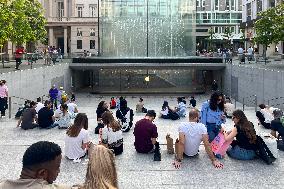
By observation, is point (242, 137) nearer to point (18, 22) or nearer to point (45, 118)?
point (45, 118)

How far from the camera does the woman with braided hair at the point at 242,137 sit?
10297 millimetres

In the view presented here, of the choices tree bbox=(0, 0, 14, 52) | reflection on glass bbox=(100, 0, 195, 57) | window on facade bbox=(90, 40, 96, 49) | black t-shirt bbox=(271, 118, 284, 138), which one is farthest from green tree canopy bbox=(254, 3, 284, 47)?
window on facade bbox=(90, 40, 96, 49)

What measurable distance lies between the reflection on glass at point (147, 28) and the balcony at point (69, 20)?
25.0m

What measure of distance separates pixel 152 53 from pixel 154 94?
43.0ft

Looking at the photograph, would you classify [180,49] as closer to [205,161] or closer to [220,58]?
[220,58]

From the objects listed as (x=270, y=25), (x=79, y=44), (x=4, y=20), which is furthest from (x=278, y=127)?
(x=79, y=44)

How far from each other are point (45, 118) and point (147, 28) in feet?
138

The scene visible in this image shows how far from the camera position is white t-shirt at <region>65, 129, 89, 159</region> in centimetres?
1073

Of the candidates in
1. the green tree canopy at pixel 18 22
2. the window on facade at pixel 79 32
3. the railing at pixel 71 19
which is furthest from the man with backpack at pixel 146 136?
the window on facade at pixel 79 32

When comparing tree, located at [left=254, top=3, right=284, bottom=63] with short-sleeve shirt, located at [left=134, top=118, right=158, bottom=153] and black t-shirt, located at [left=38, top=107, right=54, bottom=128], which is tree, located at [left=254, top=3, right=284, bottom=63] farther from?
short-sleeve shirt, located at [left=134, top=118, right=158, bottom=153]

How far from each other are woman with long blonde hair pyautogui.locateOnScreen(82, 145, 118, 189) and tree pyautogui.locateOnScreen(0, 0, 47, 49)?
1161 inches

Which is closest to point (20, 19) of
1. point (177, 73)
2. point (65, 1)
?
point (177, 73)

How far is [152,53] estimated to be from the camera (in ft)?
183

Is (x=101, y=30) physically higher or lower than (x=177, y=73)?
higher
